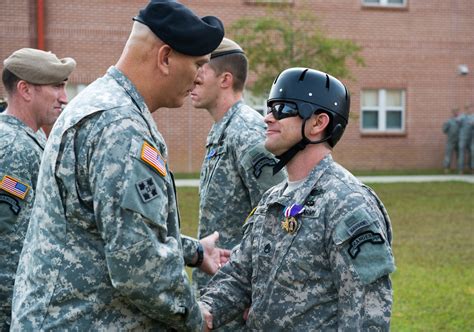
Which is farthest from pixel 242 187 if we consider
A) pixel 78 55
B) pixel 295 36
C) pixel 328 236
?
pixel 78 55

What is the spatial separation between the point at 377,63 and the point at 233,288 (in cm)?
2481

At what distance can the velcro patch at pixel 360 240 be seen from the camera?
339 centimetres

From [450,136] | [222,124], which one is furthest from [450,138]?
[222,124]

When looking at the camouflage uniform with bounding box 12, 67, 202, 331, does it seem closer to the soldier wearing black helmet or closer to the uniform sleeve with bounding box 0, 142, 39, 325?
the soldier wearing black helmet

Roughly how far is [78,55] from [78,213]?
2225cm

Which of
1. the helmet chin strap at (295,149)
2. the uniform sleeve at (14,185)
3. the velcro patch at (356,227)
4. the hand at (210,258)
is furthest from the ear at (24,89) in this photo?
the velcro patch at (356,227)

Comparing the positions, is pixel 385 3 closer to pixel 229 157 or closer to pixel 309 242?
pixel 229 157

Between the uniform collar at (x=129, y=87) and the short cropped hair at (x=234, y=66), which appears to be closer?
the uniform collar at (x=129, y=87)

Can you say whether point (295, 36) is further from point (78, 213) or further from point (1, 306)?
point (78, 213)

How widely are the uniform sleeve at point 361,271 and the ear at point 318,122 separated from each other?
1.57ft

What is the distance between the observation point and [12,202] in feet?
15.9

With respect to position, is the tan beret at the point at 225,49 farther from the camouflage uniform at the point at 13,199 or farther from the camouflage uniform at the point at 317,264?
the camouflage uniform at the point at 317,264

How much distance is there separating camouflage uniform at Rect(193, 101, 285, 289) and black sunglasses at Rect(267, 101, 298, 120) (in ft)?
3.84

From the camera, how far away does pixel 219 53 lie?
18.0ft
